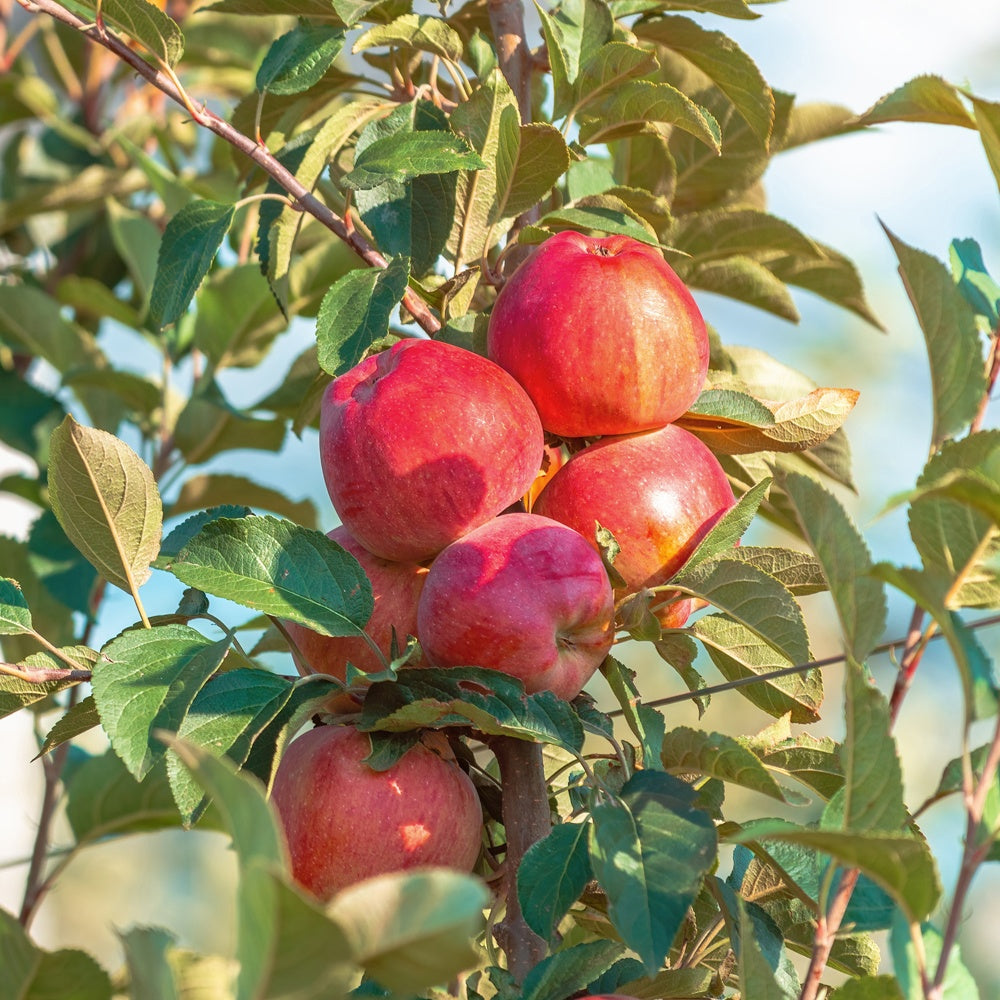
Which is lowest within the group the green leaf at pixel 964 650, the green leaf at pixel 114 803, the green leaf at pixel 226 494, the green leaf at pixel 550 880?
the green leaf at pixel 114 803

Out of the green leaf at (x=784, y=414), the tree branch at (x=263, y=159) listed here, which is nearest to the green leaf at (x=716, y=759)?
the green leaf at (x=784, y=414)

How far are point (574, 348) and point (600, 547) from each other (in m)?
0.12

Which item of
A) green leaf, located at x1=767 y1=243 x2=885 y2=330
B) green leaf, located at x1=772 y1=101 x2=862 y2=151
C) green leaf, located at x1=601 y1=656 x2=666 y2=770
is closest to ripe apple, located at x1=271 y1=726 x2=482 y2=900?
green leaf, located at x1=601 y1=656 x2=666 y2=770

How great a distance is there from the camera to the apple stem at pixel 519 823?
621 millimetres

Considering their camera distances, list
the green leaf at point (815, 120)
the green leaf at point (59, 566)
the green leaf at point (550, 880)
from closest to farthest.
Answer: the green leaf at point (550, 880) → the green leaf at point (815, 120) → the green leaf at point (59, 566)

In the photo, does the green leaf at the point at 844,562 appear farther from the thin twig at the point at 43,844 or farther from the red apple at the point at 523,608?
the thin twig at the point at 43,844

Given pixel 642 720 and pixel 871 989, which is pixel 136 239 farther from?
pixel 871 989

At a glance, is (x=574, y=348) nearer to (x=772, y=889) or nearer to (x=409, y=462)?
(x=409, y=462)

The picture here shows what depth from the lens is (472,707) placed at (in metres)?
0.54

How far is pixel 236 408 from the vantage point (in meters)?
1.24

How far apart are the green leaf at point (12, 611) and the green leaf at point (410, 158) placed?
0.32m

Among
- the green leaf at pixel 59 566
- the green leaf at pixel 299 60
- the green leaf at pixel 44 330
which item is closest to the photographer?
the green leaf at pixel 299 60

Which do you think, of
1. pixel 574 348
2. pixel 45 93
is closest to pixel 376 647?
pixel 574 348

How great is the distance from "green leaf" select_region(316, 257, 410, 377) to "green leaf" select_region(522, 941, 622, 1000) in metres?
0.34
